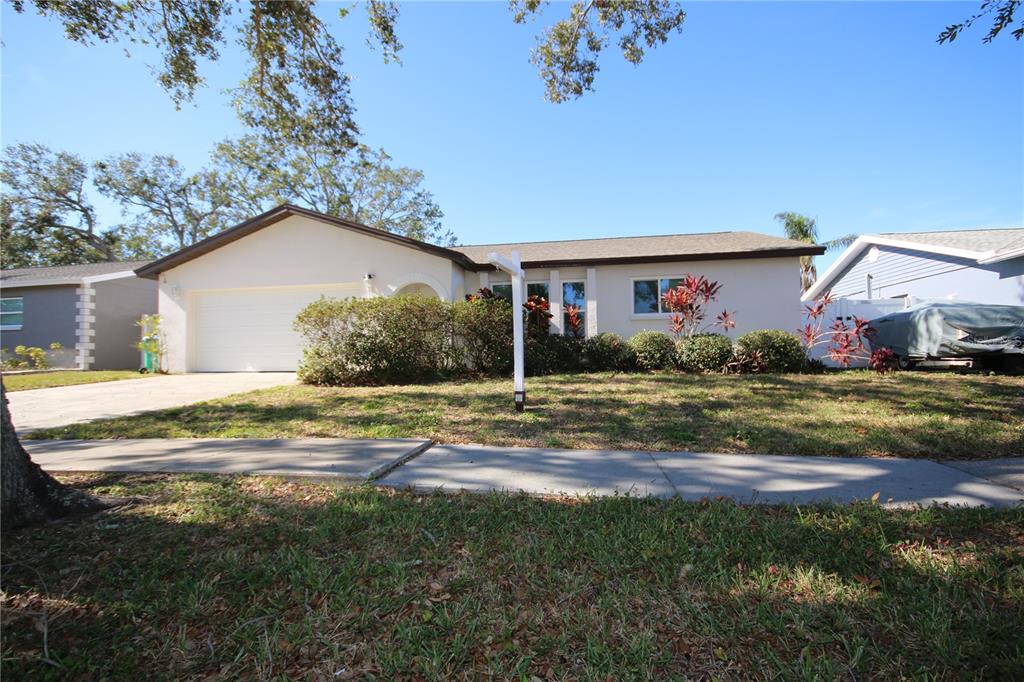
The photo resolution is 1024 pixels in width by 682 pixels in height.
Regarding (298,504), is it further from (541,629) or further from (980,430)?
(980,430)

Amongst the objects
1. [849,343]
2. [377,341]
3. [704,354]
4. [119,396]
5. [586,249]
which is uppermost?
[586,249]

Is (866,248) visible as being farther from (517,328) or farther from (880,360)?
(517,328)

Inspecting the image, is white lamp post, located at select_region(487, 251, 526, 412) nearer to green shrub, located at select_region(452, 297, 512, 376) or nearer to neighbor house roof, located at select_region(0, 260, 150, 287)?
green shrub, located at select_region(452, 297, 512, 376)

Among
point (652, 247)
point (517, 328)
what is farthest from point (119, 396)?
point (652, 247)

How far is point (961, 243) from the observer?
13.6 meters

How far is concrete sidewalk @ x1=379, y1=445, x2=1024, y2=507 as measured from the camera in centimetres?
325

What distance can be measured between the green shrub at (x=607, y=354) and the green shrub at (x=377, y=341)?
140 inches

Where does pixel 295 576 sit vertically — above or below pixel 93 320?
below

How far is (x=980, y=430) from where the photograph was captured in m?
4.84

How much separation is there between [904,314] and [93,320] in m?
25.7

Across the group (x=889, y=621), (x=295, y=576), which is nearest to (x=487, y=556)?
(x=295, y=576)

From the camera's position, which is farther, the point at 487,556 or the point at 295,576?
the point at 487,556

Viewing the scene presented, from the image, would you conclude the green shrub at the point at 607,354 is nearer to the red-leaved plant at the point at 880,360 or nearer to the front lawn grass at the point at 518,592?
the red-leaved plant at the point at 880,360

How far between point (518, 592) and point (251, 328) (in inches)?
532
